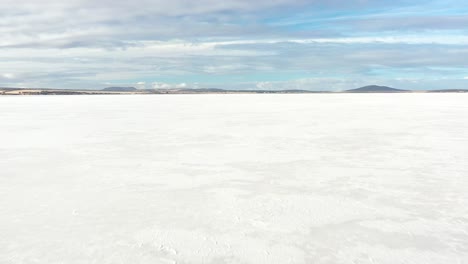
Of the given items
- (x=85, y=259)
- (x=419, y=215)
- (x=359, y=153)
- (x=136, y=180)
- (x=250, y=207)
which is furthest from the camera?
(x=359, y=153)

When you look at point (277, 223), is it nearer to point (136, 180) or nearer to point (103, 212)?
point (103, 212)

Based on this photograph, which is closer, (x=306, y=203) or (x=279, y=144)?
(x=306, y=203)

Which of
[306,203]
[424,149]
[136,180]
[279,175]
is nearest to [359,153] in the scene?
[424,149]

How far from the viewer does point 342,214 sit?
4.51m

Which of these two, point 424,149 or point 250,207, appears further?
point 424,149

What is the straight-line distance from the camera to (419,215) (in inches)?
176

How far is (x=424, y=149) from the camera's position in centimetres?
855

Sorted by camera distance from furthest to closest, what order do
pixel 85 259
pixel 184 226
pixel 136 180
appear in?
pixel 136 180, pixel 184 226, pixel 85 259

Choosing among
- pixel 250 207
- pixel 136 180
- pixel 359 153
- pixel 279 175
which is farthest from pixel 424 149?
pixel 136 180

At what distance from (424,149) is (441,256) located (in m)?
5.59

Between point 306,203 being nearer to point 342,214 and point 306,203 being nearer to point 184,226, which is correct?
point 342,214

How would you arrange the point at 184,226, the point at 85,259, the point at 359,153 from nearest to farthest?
the point at 85,259, the point at 184,226, the point at 359,153

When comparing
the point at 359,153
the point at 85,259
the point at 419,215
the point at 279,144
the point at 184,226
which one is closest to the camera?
the point at 85,259

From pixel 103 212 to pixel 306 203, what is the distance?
2312 millimetres
